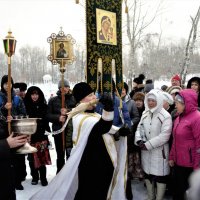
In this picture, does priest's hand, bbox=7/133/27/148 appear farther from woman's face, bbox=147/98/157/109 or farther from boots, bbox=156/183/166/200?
boots, bbox=156/183/166/200

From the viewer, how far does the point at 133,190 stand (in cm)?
534

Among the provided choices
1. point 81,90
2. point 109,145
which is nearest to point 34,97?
point 81,90

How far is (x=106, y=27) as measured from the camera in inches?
196

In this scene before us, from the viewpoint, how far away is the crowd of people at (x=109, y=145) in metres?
3.51

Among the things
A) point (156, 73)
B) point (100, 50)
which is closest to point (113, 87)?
point (100, 50)

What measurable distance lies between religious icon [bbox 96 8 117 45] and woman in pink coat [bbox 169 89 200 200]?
157cm

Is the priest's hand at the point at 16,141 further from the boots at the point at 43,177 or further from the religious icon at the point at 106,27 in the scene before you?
the boots at the point at 43,177

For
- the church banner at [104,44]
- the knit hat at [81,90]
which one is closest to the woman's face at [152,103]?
the church banner at [104,44]

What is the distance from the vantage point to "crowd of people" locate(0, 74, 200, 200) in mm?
3513

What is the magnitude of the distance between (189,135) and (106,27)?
216cm

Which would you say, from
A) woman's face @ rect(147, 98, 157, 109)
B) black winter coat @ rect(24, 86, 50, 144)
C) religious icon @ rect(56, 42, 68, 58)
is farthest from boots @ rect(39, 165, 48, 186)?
woman's face @ rect(147, 98, 157, 109)

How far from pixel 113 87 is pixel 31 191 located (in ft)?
7.38

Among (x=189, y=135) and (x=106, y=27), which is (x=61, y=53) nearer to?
(x=106, y=27)

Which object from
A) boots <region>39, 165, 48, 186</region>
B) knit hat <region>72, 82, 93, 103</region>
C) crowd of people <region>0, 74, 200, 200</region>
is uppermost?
knit hat <region>72, 82, 93, 103</region>
